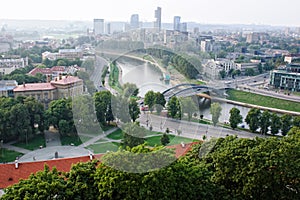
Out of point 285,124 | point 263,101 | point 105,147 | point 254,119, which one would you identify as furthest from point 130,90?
point 263,101

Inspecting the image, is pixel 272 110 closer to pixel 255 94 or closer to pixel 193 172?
pixel 255 94

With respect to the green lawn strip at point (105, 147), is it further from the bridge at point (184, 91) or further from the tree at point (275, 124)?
the tree at point (275, 124)

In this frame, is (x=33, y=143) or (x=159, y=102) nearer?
(x=159, y=102)

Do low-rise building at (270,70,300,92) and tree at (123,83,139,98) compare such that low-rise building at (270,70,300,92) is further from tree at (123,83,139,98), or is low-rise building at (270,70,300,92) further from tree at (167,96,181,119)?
tree at (123,83,139,98)

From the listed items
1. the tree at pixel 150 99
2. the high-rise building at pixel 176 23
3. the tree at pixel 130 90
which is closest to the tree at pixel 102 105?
the tree at pixel 130 90

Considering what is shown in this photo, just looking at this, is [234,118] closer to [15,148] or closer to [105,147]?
[15,148]

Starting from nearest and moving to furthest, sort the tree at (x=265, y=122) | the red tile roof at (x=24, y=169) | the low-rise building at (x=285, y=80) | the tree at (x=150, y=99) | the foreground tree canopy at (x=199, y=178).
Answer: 1. the tree at (x=150, y=99)
2. the foreground tree canopy at (x=199, y=178)
3. the red tile roof at (x=24, y=169)
4. the tree at (x=265, y=122)
5. the low-rise building at (x=285, y=80)

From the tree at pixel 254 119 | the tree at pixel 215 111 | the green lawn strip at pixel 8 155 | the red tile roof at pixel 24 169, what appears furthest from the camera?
the tree at pixel 254 119
